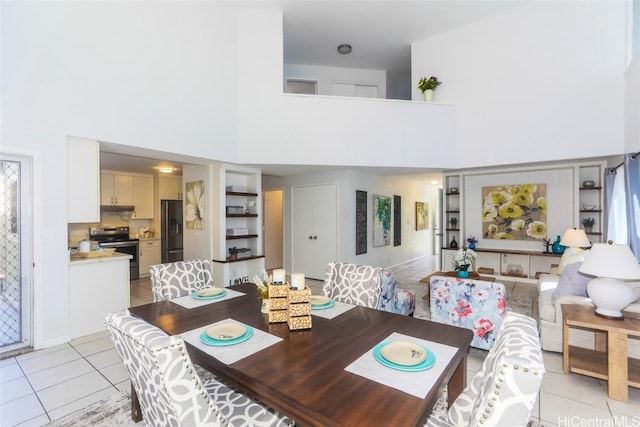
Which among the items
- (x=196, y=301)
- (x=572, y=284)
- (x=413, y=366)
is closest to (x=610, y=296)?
(x=572, y=284)

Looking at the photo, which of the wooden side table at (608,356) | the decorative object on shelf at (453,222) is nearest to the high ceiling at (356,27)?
the decorative object on shelf at (453,222)

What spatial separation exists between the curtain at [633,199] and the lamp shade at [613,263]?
71.3 inches

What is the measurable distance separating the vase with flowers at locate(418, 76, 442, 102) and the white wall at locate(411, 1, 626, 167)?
17cm

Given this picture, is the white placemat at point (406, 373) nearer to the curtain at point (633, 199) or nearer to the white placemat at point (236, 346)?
the white placemat at point (236, 346)

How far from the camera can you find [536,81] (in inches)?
193

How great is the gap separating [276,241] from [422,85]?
4.74 m

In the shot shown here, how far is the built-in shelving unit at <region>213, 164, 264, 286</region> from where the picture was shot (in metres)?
4.91

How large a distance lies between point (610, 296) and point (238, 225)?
16.3ft

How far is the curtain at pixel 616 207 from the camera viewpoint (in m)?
4.12

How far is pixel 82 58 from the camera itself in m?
3.22

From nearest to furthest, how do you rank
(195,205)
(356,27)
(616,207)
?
(616,207) < (195,205) < (356,27)

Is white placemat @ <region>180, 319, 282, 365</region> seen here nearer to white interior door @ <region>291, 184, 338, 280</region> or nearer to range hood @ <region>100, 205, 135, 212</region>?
white interior door @ <region>291, 184, 338, 280</region>

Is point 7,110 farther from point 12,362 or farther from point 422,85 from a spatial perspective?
point 422,85

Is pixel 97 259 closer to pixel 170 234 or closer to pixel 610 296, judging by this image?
pixel 170 234
